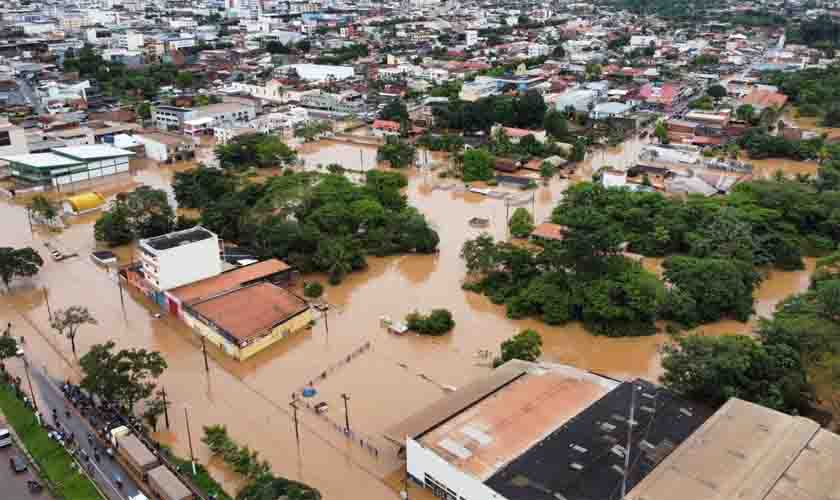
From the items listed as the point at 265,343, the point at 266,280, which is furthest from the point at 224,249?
the point at 265,343

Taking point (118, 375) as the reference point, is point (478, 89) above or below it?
above

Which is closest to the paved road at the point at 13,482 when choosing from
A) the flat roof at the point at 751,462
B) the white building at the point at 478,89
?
the flat roof at the point at 751,462

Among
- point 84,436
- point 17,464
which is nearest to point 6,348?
point 84,436

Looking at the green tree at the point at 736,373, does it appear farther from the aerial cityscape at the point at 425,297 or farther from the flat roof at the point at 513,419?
the flat roof at the point at 513,419

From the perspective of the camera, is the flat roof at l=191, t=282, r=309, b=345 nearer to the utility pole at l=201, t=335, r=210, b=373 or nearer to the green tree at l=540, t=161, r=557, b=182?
the utility pole at l=201, t=335, r=210, b=373

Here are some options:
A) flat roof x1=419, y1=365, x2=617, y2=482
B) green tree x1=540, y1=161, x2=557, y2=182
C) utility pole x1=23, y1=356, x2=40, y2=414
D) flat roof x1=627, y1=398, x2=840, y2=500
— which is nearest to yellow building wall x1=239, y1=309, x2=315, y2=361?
utility pole x1=23, y1=356, x2=40, y2=414

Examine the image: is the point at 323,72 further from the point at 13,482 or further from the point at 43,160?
the point at 13,482
